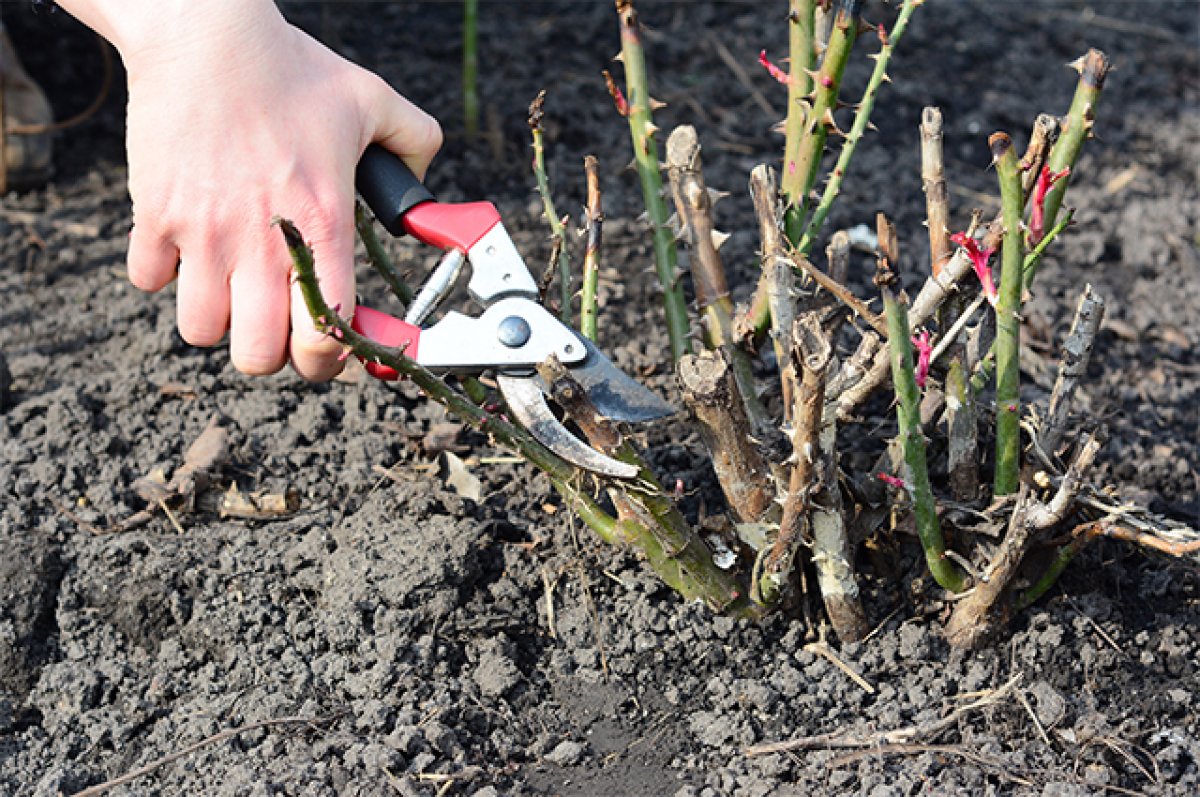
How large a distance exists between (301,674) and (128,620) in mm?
313

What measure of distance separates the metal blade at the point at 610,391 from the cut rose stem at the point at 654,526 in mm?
71

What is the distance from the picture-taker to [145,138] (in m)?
1.81

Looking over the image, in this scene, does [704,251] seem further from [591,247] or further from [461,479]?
[461,479]

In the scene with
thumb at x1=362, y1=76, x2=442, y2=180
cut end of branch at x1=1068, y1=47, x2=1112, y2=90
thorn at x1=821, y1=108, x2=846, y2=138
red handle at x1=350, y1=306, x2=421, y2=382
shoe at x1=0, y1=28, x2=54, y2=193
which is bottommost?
shoe at x1=0, y1=28, x2=54, y2=193

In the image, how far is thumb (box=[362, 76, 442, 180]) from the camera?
1892 millimetres

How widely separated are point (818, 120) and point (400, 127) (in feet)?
2.06

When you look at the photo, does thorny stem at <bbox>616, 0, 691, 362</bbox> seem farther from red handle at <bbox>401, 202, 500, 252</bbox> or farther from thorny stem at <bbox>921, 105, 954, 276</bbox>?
thorny stem at <bbox>921, 105, 954, 276</bbox>

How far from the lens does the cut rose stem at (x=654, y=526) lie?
5.65ft

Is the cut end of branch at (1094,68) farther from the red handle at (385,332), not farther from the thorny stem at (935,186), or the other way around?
the red handle at (385,332)

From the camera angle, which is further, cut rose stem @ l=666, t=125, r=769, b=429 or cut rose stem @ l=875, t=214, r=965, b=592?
cut rose stem @ l=666, t=125, r=769, b=429

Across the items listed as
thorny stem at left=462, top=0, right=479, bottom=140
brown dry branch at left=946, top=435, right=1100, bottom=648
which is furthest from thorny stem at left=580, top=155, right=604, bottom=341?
thorny stem at left=462, top=0, right=479, bottom=140

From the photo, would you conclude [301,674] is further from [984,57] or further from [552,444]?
[984,57]

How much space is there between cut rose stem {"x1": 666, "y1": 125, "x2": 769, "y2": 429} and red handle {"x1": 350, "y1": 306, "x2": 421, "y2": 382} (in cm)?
48

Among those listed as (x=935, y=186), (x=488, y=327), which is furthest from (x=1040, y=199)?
(x=488, y=327)
